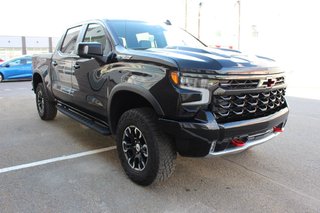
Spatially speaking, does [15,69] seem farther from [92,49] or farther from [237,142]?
[237,142]

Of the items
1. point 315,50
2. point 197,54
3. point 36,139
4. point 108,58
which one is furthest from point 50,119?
point 315,50

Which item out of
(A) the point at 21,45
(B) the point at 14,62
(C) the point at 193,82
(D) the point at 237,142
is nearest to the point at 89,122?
(C) the point at 193,82

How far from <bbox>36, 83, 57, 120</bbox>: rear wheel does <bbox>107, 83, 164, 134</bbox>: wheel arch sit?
2.75 meters

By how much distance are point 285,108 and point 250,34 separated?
26.9 metres

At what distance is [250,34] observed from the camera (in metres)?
28.5

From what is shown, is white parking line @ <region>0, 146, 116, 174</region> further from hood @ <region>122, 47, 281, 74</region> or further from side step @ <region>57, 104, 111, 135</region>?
hood @ <region>122, 47, 281, 74</region>

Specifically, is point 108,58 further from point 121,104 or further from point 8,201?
point 8,201

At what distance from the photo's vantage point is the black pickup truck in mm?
2668

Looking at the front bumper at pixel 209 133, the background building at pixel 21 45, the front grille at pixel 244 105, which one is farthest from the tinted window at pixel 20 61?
the background building at pixel 21 45

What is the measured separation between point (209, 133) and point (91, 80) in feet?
6.55

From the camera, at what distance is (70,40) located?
5.02m

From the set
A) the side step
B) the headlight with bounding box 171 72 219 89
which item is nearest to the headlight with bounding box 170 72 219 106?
the headlight with bounding box 171 72 219 89

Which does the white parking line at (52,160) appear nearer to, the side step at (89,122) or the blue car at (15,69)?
the side step at (89,122)

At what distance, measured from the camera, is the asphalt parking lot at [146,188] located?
288cm
